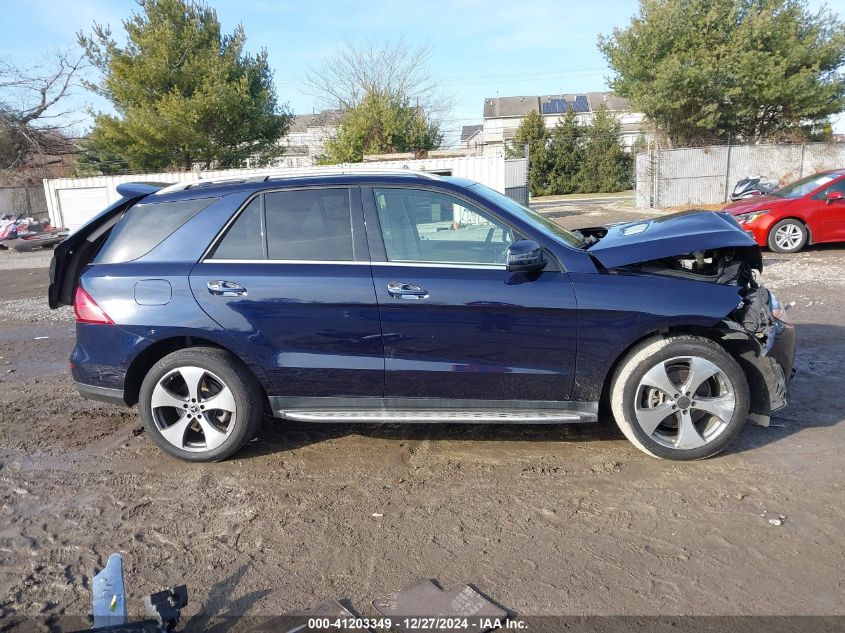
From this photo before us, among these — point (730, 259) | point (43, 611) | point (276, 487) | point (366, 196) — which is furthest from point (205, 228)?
point (730, 259)

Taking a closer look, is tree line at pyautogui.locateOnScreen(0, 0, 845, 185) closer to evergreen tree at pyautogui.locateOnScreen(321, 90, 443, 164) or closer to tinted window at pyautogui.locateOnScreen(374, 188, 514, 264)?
evergreen tree at pyautogui.locateOnScreen(321, 90, 443, 164)

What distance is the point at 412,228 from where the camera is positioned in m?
4.16

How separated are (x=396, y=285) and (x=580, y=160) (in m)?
37.2

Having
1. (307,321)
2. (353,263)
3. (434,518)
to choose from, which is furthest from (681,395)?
(307,321)

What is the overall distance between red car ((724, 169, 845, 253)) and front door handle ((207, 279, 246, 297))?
9.98m

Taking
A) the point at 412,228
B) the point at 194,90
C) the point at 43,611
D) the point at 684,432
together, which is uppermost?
the point at 194,90

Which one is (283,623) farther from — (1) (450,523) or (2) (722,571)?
(2) (722,571)

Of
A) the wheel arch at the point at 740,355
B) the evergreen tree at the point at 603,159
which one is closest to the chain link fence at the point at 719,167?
the evergreen tree at the point at 603,159

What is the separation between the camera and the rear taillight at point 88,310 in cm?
422

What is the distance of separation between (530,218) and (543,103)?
250 ft

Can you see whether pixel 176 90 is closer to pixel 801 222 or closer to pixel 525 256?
pixel 801 222

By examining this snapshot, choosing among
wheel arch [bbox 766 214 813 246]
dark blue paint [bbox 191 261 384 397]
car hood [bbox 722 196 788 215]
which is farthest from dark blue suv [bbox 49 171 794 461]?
car hood [bbox 722 196 788 215]

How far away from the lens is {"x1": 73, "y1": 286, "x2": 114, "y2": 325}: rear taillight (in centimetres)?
422

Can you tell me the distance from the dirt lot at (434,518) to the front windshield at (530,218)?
4.33 ft
